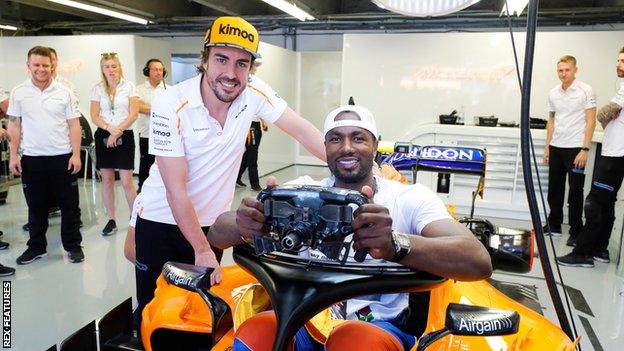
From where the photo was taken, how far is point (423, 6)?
119 cm

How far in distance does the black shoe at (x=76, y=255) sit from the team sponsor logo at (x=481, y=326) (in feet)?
12.0

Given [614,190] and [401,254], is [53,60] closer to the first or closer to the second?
[401,254]

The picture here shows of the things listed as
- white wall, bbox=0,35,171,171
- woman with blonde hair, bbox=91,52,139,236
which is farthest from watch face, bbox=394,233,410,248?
white wall, bbox=0,35,171,171

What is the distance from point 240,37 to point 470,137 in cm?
479

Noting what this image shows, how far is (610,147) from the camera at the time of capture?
12.6 ft

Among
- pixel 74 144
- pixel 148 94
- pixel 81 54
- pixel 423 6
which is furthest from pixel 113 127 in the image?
pixel 81 54

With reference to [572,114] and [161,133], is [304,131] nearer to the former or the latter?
[161,133]

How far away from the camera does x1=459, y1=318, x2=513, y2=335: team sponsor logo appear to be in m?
0.96

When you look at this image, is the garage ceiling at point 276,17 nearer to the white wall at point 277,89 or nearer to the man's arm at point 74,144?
the white wall at point 277,89

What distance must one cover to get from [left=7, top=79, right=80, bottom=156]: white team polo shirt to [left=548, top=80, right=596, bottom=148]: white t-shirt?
15.9 ft

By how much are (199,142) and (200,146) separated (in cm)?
2

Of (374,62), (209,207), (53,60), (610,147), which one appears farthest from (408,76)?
(209,207)

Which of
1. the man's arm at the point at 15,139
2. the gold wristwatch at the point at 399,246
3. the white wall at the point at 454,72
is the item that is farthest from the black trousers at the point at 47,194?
the white wall at the point at 454,72

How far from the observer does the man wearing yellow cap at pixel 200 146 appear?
1.82m
